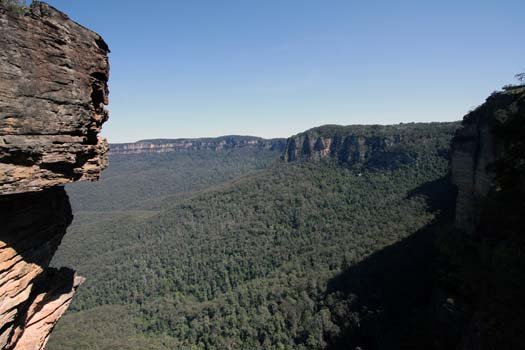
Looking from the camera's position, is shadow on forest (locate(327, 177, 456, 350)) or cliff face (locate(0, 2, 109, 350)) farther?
shadow on forest (locate(327, 177, 456, 350))

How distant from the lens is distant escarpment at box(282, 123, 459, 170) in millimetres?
84125

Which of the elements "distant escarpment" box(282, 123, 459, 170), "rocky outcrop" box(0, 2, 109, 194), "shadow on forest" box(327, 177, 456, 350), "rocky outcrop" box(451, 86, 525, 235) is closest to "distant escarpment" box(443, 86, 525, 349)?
"rocky outcrop" box(451, 86, 525, 235)

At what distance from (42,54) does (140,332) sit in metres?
67.1

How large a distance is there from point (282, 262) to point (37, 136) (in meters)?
69.0

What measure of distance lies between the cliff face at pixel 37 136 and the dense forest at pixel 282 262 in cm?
1641

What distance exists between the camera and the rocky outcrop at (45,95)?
19.4 feet

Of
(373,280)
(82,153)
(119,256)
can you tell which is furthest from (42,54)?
(119,256)

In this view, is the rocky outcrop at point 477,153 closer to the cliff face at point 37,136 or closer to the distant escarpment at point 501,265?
the distant escarpment at point 501,265

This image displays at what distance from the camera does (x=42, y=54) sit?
20.7 ft

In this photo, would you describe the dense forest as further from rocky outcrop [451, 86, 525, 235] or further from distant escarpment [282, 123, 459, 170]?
rocky outcrop [451, 86, 525, 235]

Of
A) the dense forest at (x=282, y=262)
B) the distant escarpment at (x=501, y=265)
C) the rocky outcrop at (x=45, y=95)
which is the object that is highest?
the rocky outcrop at (x=45, y=95)

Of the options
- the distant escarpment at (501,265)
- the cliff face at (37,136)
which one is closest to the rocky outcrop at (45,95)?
the cliff face at (37,136)

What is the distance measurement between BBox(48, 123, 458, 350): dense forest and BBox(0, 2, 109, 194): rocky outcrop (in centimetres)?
1716

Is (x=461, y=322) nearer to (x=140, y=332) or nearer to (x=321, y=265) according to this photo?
(x=321, y=265)
